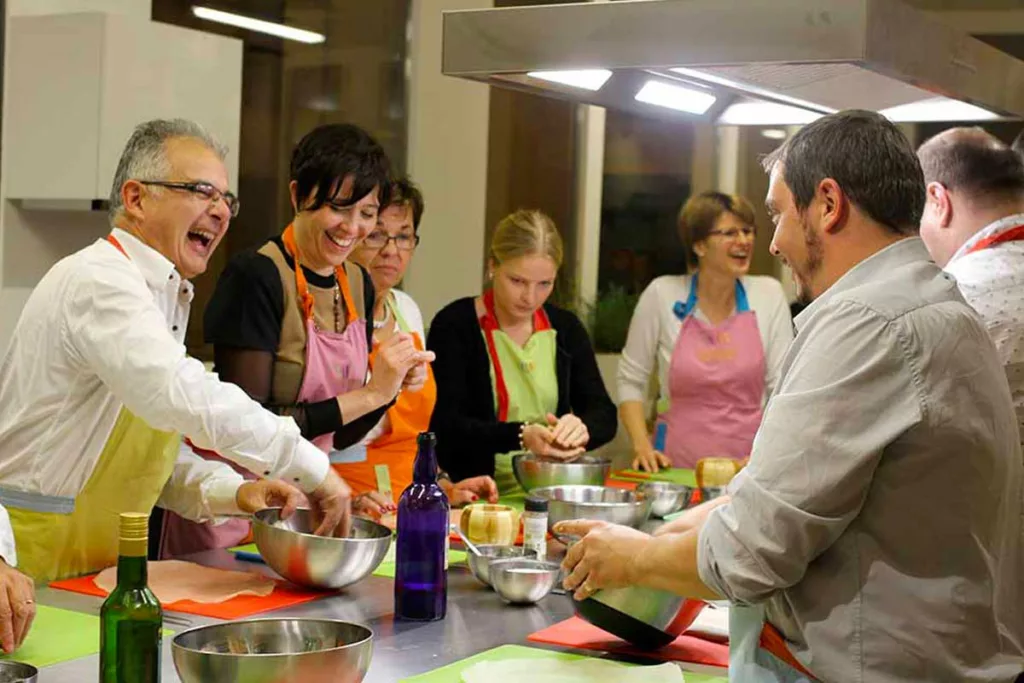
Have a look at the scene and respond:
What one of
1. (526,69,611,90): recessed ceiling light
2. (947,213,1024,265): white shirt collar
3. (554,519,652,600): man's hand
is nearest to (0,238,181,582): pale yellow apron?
(554,519,652,600): man's hand

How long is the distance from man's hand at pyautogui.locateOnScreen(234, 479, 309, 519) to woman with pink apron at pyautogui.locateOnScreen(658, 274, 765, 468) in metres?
2.24

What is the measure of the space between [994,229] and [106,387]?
1950 mm

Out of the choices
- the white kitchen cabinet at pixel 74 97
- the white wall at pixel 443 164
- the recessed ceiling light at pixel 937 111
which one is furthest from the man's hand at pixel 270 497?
the white wall at pixel 443 164

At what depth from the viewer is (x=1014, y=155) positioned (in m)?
3.18

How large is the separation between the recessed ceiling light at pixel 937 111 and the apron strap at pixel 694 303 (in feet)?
3.46

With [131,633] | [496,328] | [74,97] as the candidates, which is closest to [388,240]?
Answer: [496,328]

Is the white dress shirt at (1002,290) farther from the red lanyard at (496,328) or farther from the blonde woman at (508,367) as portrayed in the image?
the red lanyard at (496,328)

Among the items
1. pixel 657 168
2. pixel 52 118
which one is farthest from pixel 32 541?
pixel 657 168

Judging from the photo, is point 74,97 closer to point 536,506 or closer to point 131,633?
point 536,506

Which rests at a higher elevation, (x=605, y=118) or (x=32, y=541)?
(x=605, y=118)

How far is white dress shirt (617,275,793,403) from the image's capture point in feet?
14.7

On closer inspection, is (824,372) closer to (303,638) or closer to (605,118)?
(303,638)

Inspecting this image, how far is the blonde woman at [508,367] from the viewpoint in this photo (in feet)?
11.9

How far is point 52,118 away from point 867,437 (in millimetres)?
2701
